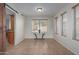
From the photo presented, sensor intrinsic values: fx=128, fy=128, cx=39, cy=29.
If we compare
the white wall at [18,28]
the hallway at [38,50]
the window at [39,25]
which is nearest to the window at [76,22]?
the hallway at [38,50]

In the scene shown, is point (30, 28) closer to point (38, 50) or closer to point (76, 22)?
point (38, 50)

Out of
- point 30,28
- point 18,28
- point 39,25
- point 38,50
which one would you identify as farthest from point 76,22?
point 30,28

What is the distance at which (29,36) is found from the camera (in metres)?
12.8

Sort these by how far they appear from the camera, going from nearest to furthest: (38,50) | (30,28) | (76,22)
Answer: (76,22) < (38,50) < (30,28)

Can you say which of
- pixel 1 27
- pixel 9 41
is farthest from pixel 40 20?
pixel 1 27

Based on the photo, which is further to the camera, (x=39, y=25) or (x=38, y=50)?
(x=39, y=25)

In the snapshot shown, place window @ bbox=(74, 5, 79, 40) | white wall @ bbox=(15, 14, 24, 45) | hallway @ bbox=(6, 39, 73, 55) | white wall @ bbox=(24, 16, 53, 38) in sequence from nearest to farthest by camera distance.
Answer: hallway @ bbox=(6, 39, 73, 55) < window @ bbox=(74, 5, 79, 40) < white wall @ bbox=(15, 14, 24, 45) < white wall @ bbox=(24, 16, 53, 38)

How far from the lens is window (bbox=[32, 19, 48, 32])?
42.0 feet

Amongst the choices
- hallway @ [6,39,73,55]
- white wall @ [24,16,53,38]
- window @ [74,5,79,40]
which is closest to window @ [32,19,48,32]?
white wall @ [24,16,53,38]

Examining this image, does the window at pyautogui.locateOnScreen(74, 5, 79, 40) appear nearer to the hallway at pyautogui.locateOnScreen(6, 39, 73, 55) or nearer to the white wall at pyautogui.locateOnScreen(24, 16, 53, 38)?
the hallway at pyautogui.locateOnScreen(6, 39, 73, 55)

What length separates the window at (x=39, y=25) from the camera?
12.8 meters

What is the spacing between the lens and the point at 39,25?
12797mm

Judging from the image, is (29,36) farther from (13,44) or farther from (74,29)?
(74,29)
